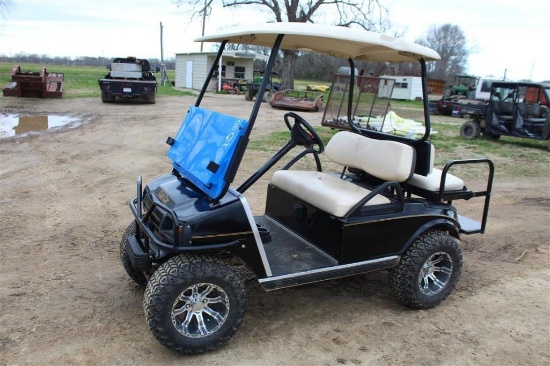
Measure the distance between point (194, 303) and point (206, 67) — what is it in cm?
2637

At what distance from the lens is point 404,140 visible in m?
3.74

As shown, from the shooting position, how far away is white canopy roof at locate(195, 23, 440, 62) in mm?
2889

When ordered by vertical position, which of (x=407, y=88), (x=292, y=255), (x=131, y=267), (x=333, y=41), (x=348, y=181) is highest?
(x=333, y=41)

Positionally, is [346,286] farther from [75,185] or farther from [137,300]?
[75,185]

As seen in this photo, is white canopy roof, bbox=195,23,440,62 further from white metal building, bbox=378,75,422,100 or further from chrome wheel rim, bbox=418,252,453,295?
white metal building, bbox=378,75,422,100

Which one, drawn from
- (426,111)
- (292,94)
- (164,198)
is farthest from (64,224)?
(292,94)

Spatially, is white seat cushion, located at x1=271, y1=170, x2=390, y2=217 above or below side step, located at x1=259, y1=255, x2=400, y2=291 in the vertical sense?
above

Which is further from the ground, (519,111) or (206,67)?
(206,67)

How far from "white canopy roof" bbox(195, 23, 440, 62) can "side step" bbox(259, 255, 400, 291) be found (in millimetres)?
1475

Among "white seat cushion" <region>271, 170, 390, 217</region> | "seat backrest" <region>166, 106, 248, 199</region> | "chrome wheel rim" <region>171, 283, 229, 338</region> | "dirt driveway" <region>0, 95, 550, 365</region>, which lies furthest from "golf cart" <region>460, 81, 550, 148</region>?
"chrome wheel rim" <region>171, 283, 229, 338</region>

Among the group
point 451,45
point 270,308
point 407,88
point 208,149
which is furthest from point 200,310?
point 451,45

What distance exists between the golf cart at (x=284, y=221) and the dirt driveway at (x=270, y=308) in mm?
243

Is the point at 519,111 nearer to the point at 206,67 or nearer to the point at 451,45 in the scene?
the point at 206,67

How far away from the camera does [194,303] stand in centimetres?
275
